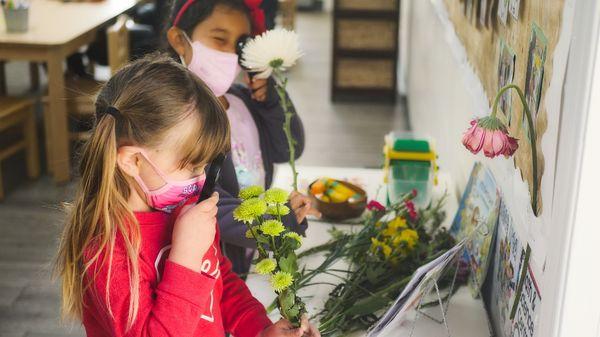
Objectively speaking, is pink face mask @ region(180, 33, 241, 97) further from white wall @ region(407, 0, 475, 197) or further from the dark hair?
white wall @ region(407, 0, 475, 197)

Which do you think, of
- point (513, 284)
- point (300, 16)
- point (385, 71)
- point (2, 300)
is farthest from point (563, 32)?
point (300, 16)

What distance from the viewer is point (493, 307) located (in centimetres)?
174

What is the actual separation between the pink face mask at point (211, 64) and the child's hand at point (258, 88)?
0.13 metres

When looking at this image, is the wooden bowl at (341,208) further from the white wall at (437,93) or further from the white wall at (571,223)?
the white wall at (571,223)

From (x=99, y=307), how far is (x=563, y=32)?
2.68ft

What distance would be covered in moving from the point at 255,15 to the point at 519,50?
0.78 metres

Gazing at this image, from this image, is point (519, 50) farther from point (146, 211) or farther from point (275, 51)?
point (146, 211)

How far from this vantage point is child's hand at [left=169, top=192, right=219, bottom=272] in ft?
4.23

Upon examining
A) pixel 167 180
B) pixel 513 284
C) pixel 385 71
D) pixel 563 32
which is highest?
pixel 563 32

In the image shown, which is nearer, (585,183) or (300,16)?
(585,183)

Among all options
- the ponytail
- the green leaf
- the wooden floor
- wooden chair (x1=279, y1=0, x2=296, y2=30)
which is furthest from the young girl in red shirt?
wooden chair (x1=279, y1=0, x2=296, y2=30)

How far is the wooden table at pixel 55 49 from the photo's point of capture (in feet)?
13.7

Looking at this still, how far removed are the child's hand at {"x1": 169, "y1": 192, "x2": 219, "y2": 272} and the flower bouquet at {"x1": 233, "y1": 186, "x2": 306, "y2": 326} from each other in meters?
0.09

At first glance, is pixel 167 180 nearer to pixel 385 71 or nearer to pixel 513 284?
pixel 513 284
